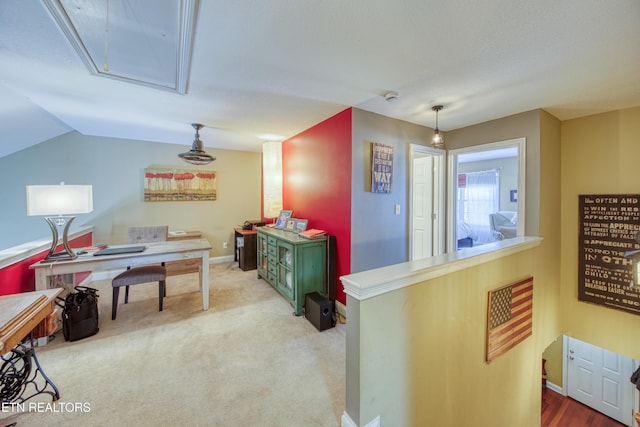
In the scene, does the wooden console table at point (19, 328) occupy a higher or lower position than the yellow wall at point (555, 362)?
higher

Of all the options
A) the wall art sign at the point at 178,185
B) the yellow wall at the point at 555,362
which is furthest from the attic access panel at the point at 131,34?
the yellow wall at the point at 555,362

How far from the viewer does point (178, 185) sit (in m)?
4.38

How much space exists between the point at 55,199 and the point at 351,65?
2.72 metres

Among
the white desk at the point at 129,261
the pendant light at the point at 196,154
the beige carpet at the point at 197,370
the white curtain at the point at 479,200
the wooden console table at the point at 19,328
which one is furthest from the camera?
the white curtain at the point at 479,200

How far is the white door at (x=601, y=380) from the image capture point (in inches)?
134

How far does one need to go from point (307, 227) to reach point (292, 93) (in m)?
1.79

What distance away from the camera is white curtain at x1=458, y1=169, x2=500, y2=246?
20.2ft

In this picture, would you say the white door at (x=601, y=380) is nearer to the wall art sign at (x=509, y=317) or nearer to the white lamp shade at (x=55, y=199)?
the wall art sign at (x=509, y=317)

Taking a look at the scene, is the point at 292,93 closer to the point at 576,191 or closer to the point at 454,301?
the point at 454,301

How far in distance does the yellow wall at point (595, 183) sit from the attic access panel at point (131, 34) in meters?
4.19

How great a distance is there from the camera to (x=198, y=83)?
6.74 ft

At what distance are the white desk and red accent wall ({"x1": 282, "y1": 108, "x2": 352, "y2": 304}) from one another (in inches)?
58.0

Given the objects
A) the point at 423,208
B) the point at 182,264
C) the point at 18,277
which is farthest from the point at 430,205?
the point at 18,277

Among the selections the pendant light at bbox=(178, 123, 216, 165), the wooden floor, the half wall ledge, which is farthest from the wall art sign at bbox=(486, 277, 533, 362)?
the pendant light at bbox=(178, 123, 216, 165)
